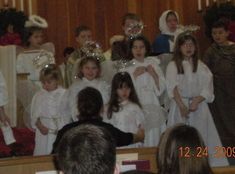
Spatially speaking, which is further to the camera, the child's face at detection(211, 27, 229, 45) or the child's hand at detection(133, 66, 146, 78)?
the child's face at detection(211, 27, 229, 45)

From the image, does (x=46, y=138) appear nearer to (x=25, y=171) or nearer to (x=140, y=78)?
(x=140, y=78)

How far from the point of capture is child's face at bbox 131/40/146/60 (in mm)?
6312

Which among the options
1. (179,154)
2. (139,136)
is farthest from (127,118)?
(179,154)

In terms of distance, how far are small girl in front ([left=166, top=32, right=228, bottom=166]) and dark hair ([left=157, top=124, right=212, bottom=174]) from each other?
133 inches

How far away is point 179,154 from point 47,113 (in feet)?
11.6

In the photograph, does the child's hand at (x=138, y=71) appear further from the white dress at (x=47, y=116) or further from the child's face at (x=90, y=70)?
the white dress at (x=47, y=116)

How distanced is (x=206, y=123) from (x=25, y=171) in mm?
2779

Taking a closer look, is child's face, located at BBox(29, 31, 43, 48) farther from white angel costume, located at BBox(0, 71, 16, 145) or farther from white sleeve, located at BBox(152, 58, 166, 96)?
white sleeve, located at BBox(152, 58, 166, 96)

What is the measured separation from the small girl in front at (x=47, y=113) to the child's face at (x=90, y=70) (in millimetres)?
280

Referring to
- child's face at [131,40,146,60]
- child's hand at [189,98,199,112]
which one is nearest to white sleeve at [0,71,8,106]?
child's face at [131,40,146,60]

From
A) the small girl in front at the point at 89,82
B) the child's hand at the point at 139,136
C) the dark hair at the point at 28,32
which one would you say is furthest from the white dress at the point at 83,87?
the dark hair at the point at 28,32

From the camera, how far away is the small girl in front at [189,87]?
6.30 m

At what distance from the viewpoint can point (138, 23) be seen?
703 cm

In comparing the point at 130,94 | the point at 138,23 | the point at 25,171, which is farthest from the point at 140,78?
the point at 25,171
